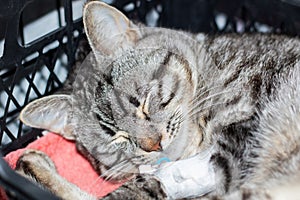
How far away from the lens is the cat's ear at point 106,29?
1564mm

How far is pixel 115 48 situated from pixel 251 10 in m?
0.75

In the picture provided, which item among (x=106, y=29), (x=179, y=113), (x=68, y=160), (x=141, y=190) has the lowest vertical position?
(x=68, y=160)

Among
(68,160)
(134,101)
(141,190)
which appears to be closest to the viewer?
(141,190)

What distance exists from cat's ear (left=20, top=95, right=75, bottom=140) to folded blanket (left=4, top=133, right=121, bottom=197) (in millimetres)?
65

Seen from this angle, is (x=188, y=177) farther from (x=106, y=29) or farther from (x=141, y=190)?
(x=106, y=29)

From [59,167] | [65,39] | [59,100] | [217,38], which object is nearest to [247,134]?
[217,38]

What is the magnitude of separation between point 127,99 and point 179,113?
14cm

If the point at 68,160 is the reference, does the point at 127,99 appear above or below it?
above

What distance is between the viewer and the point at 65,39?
2.00m

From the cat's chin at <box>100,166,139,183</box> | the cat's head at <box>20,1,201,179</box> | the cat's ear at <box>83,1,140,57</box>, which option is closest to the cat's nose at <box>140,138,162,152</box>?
the cat's head at <box>20,1,201,179</box>

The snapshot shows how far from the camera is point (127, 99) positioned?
155 cm

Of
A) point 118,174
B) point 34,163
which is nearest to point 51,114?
point 34,163

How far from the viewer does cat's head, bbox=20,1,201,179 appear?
5.07ft

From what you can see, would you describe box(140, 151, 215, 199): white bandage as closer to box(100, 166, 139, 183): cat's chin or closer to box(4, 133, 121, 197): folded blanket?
box(100, 166, 139, 183): cat's chin
